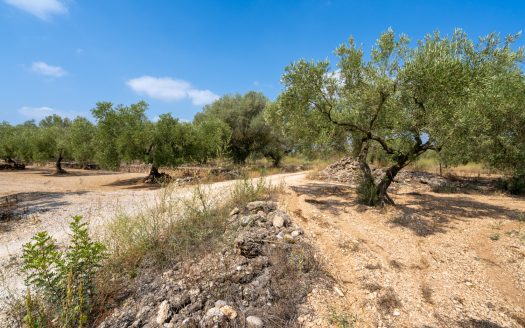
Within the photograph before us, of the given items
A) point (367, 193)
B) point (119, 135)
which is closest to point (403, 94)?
point (367, 193)

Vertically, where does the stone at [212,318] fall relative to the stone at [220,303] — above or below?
below

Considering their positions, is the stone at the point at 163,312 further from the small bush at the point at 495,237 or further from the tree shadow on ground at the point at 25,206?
the small bush at the point at 495,237

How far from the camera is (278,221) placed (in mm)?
6246

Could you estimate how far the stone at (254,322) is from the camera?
3576 millimetres

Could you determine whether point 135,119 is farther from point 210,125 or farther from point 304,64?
point 304,64

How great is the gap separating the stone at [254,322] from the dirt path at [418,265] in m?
0.70

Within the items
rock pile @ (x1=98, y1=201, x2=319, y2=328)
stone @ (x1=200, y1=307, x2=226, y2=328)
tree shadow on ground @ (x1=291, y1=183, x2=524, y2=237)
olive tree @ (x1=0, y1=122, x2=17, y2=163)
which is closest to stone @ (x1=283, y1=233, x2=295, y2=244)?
rock pile @ (x1=98, y1=201, x2=319, y2=328)

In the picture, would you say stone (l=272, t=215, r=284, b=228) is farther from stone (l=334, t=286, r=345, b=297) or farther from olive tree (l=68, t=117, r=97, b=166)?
olive tree (l=68, t=117, r=97, b=166)

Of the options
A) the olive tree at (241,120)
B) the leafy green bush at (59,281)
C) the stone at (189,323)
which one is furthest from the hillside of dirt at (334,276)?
the olive tree at (241,120)

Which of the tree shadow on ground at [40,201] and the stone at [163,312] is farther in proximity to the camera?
the tree shadow on ground at [40,201]

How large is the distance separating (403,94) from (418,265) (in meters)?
5.32

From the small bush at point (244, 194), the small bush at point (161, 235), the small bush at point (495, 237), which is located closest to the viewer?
the small bush at point (161, 235)

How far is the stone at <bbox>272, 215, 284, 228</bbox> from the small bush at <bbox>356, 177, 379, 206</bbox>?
4.44m

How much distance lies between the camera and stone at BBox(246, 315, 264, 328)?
358cm
